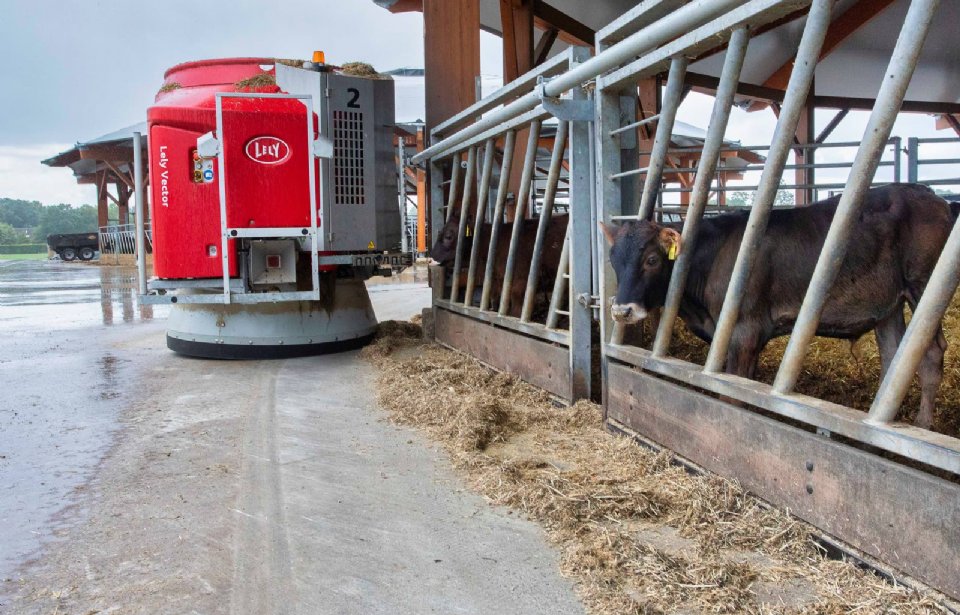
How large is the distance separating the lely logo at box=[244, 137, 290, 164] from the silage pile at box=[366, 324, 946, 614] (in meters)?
3.28

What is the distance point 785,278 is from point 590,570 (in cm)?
223

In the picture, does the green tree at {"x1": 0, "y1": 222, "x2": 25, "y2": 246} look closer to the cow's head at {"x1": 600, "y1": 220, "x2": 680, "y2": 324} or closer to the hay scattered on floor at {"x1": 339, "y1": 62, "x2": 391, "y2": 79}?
the hay scattered on floor at {"x1": 339, "y1": 62, "x2": 391, "y2": 79}

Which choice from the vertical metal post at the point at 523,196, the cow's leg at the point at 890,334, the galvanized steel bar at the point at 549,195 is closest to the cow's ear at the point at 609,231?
the galvanized steel bar at the point at 549,195

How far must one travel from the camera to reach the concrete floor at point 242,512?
270 cm

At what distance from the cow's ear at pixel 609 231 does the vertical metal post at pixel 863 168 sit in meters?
1.69

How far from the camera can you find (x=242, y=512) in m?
3.51

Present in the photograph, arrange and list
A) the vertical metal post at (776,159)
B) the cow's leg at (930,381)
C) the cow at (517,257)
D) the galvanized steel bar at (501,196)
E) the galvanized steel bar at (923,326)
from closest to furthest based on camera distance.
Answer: the galvanized steel bar at (923,326)
the vertical metal post at (776,159)
the cow's leg at (930,381)
the galvanized steel bar at (501,196)
the cow at (517,257)

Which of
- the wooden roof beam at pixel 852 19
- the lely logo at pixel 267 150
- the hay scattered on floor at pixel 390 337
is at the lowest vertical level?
the hay scattered on floor at pixel 390 337

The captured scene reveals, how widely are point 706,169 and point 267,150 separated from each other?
15.6 ft

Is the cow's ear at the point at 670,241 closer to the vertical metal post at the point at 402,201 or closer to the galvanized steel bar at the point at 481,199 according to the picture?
the galvanized steel bar at the point at 481,199

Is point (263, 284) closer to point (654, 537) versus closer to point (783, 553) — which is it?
point (654, 537)

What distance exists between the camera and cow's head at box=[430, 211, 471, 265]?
28.3ft

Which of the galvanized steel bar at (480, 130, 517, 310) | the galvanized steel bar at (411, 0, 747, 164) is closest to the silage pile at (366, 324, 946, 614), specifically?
the galvanized steel bar at (480, 130, 517, 310)

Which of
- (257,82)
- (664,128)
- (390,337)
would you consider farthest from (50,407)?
(664,128)
